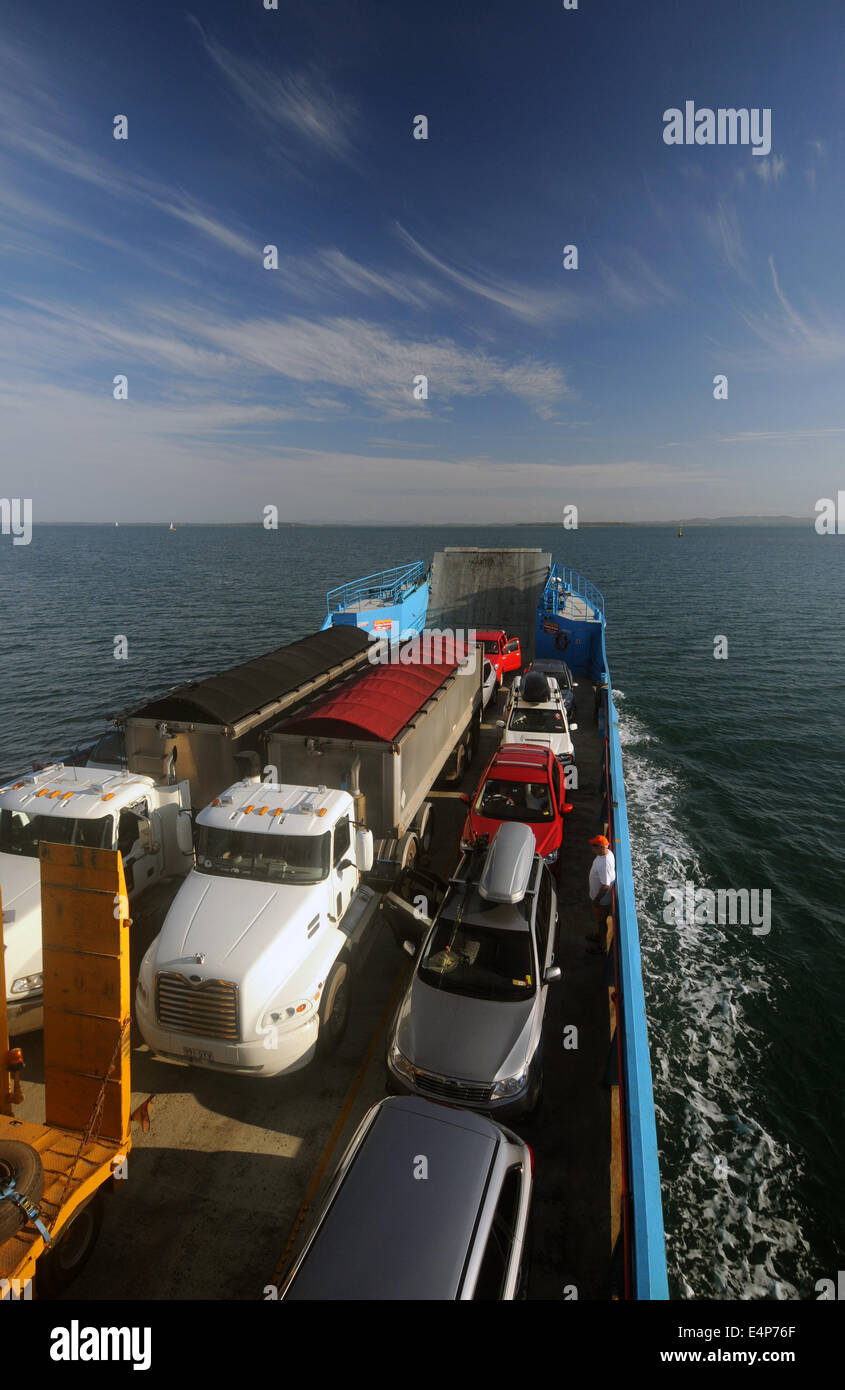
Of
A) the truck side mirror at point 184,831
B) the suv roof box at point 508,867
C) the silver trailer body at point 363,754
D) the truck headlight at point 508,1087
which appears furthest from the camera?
the truck side mirror at point 184,831

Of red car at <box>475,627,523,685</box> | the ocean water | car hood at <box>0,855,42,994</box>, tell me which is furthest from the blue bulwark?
red car at <box>475,627,523,685</box>

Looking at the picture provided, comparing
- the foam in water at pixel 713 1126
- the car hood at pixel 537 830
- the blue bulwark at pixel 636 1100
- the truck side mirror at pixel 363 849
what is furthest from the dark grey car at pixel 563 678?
the truck side mirror at pixel 363 849

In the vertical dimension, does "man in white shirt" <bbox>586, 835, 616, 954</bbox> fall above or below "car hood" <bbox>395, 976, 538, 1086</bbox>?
above

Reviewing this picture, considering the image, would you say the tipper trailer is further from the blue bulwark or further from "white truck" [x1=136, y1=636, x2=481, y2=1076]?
the blue bulwark

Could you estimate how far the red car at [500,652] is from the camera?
23109mm

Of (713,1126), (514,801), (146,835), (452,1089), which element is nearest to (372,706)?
(514,801)

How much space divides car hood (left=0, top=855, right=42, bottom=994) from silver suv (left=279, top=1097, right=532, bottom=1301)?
15.0ft

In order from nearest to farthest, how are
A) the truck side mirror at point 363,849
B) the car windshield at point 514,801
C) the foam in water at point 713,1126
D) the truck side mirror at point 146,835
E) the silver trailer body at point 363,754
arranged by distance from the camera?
the foam in water at point 713,1126
the truck side mirror at point 363,849
the truck side mirror at point 146,835
the silver trailer body at point 363,754
the car windshield at point 514,801

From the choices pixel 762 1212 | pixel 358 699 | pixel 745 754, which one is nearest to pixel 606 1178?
pixel 762 1212

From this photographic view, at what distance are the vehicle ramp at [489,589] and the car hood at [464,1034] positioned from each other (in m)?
23.7

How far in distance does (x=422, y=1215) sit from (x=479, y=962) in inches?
122

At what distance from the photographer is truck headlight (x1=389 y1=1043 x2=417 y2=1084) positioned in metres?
6.55

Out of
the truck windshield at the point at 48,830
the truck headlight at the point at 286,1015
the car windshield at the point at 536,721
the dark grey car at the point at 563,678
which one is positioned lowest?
the truck headlight at the point at 286,1015

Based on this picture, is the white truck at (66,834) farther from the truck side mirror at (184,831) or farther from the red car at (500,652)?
the red car at (500,652)
